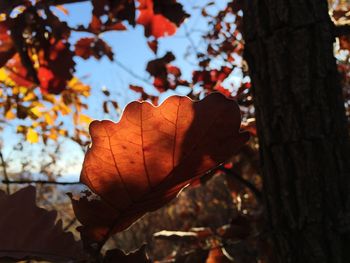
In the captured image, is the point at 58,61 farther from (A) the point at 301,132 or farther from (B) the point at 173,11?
(A) the point at 301,132

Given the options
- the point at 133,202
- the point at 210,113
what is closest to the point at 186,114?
the point at 210,113

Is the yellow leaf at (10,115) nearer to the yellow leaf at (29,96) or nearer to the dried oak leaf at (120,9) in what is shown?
the yellow leaf at (29,96)

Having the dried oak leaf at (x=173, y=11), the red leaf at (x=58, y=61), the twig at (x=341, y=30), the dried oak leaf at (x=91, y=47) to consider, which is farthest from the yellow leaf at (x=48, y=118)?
the twig at (x=341, y=30)

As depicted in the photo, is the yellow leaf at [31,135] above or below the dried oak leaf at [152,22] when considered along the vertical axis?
below

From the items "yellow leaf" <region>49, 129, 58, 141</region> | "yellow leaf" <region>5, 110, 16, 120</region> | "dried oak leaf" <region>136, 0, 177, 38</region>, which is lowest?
"yellow leaf" <region>49, 129, 58, 141</region>

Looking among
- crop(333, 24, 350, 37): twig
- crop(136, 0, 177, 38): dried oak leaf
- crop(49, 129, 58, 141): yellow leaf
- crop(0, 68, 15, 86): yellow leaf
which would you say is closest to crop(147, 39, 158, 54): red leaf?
crop(136, 0, 177, 38): dried oak leaf

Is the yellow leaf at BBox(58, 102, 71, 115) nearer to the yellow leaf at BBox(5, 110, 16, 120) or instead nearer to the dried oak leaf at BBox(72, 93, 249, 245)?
the yellow leaf at BBox(5, 110, 16, 120)
